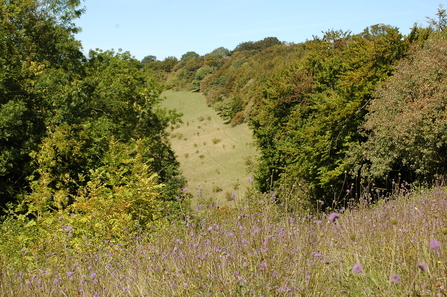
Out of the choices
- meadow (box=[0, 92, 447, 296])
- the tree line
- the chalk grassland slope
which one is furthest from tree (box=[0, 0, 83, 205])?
the chalk grassland slope

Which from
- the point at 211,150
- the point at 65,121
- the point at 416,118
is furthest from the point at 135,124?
the point at 211,150

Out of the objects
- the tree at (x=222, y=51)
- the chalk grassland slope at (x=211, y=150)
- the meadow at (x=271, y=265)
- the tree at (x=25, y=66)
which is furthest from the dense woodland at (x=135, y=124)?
the tree at (x=222, y=51)

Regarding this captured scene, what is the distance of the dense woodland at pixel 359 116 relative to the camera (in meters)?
14.2

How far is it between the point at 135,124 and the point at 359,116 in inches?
447

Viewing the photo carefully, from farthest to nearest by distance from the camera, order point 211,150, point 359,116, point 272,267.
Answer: point 211,150
point 359,116
point 272,267

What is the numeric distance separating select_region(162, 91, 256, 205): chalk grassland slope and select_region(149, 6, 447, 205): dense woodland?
204 inches

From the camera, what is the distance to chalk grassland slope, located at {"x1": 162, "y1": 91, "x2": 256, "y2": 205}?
116 feet

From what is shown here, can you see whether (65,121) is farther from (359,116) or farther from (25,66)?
(359,116)

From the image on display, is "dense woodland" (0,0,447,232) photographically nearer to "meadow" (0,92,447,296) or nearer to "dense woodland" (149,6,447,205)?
"dense woodland" (149,6,447,205)

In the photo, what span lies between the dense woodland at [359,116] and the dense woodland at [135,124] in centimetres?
7

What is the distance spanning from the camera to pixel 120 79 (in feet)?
64.1

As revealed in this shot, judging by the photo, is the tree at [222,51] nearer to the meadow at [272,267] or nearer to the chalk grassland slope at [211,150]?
the chalk grassland slope at [211,150]

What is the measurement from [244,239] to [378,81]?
59.0ft

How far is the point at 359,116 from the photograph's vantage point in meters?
20.7
